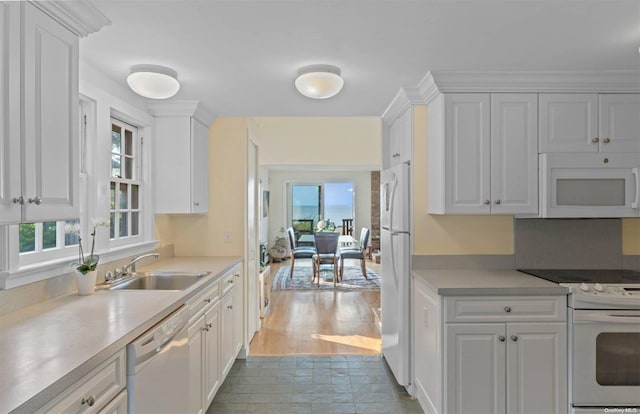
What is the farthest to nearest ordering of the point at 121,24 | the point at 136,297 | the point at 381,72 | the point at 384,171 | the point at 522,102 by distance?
the point at 384,171
the point at 522,102
the point at 381,72
the point at 136,297
the point at 121,24

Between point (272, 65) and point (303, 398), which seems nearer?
point (272, 65)

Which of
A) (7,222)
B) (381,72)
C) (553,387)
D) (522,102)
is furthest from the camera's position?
(522,102)

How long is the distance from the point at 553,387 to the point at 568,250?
1099mm

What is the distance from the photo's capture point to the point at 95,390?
124 cm

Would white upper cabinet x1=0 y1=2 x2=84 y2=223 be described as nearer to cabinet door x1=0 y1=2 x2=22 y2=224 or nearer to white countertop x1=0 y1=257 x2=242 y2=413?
cabinet door x1=0 y1=2 x2=22 y2=224

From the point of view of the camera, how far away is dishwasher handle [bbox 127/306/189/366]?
4.81ft

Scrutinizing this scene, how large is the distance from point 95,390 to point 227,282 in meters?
1.69

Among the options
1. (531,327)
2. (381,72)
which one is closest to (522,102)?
(381,72)

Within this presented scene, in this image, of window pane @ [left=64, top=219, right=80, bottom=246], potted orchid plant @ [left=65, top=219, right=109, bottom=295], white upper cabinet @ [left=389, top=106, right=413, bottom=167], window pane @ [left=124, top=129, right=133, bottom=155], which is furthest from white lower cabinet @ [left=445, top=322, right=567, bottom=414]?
window pane @ [left=124, top=129, right=133, bottom=155]

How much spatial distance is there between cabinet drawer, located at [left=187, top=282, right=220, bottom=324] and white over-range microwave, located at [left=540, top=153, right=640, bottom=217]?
7.20ft

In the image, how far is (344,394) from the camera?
2830 millimetres

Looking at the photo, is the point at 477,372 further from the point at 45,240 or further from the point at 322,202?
the point at 322,202

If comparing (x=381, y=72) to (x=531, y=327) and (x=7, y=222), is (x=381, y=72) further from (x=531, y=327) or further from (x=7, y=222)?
(x=7, y=222)

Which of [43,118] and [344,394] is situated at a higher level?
[43,118]
